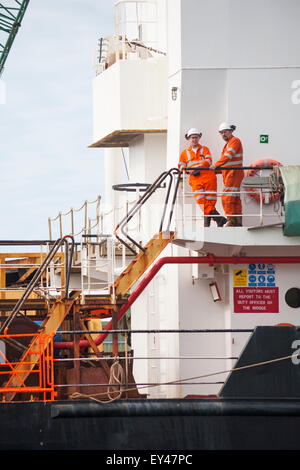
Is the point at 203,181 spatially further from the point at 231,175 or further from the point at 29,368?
the point at 29,368

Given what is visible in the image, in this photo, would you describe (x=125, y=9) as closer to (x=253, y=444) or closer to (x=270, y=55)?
(x=270, y=55)

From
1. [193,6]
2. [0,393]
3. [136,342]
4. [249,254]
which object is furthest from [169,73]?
[0,393]

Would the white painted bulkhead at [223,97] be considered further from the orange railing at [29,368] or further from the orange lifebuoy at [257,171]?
the orange railing at [29,368]

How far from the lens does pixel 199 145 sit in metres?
16.0

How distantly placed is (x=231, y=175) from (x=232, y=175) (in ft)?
0.08

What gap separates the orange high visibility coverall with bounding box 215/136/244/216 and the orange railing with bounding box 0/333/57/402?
364cm

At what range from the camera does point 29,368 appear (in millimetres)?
14391

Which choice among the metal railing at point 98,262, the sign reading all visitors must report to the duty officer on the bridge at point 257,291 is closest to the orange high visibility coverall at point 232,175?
the sign reading all visitors must report to the duty officer on the bridge at point 257,291

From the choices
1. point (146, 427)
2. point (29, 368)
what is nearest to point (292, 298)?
point (146, 427)

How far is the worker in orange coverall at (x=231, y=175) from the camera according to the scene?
1554 centimetres

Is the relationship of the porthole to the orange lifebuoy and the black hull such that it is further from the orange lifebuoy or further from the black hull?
the black hull

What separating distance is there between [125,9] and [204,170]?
6010mm
